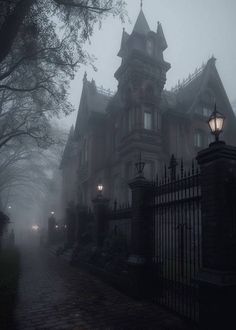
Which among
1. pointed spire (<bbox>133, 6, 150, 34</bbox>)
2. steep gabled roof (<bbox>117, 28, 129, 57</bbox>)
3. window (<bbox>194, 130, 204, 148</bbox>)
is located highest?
pointed spire (<bbox>133, 6, 150, 34</bbox>)

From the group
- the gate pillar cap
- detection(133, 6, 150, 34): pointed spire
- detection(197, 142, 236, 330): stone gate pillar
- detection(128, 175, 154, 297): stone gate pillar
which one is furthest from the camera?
detection(133, 6, 150, 34): pointed spire

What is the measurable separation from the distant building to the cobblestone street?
11.8m

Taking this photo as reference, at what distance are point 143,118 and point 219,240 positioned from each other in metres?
16.4

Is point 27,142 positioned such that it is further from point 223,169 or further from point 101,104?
point 223,169

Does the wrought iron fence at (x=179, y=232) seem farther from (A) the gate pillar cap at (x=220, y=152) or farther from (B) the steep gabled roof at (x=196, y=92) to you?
(B) the steep gabled roof at (x=196, y=92)

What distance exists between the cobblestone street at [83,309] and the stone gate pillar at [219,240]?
1007 millimetres

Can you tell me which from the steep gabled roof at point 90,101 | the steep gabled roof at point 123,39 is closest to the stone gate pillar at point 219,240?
the steep gabled roof at point 123,39

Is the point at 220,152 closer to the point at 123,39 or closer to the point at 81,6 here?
the point at 81,6

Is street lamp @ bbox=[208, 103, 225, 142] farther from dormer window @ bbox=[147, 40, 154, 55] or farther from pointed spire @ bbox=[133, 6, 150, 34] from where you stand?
pointed spire @ bbox=[133, 6, 150, 34]

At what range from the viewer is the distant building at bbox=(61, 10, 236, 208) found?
838 inches

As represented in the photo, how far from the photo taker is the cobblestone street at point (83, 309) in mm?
6055

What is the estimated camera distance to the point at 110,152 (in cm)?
2552

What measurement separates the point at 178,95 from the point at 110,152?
8467mm

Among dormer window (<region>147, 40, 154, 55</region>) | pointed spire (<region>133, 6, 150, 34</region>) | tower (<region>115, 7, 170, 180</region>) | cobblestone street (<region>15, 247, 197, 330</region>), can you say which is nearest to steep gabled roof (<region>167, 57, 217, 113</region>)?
tower (<region>115, 7, 170, 180</region>)
